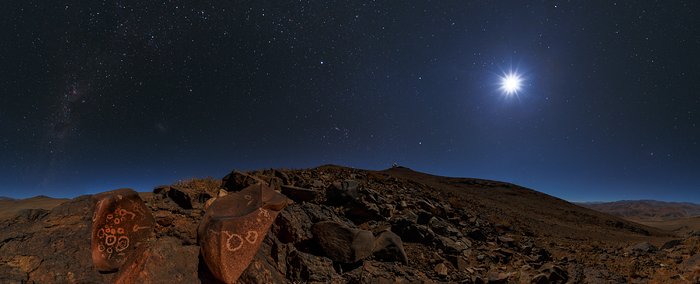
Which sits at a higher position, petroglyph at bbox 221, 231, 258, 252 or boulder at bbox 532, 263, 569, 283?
petroglyph at bbox 221, 231, 258, 252

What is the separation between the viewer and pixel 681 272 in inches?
306

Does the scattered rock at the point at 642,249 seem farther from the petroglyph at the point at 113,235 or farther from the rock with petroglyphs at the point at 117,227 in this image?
the petroglyph at the point at 113,235

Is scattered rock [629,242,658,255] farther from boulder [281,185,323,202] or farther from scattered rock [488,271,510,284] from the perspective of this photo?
boulder [281,185,323,202]

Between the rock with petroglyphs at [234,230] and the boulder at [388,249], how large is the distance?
270 cm

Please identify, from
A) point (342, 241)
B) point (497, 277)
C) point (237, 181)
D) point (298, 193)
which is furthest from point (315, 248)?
point (497, 277)

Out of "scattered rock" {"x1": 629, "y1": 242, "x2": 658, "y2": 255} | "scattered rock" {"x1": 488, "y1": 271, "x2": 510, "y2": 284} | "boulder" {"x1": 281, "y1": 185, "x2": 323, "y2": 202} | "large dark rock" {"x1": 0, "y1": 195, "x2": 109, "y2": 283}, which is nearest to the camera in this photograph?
"large dark rock" {"x1": 0, "y1": 195, "x2": 109, "y2": 283}

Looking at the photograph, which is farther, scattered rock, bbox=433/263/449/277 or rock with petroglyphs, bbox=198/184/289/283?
scattered rock, bbox=433/263/449/277

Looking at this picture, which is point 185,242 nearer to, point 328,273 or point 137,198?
point 137,198

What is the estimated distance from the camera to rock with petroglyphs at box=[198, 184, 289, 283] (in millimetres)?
5129

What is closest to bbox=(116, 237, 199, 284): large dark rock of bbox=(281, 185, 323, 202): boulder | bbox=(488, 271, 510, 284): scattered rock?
bbox=(281, 185, 323, 202): boulder

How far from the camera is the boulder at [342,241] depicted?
675 centimetres

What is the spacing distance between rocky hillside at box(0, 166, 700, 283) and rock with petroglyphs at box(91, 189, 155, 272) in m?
0.10

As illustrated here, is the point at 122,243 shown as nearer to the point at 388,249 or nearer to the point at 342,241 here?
the point at 342,241

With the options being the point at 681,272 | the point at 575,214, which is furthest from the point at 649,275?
the point at 575,214
